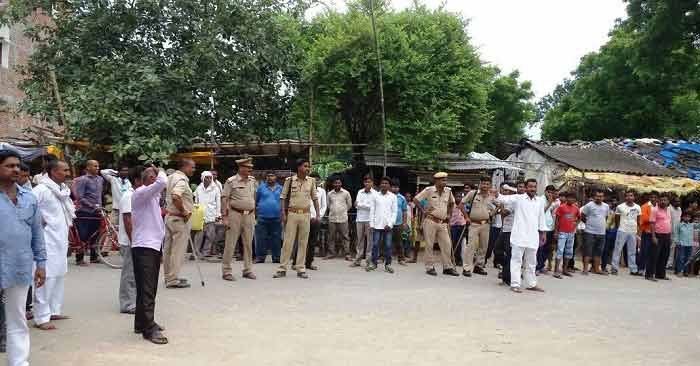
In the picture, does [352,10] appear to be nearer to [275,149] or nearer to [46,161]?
[275,149]

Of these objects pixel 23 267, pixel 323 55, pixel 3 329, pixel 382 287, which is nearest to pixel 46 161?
pixel 3 329

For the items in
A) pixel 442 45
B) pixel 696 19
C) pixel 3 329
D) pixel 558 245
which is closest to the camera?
pixel 3 329

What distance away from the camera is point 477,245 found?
11.0 m

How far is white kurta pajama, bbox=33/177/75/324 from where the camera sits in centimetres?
584

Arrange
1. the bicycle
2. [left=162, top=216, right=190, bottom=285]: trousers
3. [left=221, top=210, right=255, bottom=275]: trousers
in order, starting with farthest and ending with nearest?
1. the bicycle
2. [left=221, top=210, right=255, bottom=275]: trousers
3. [left=162, top=216, right=190, bottom=285]: trousers

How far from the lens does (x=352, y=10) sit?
1634cm

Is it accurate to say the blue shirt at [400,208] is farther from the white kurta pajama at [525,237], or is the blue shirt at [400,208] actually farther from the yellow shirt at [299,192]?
the white kurta pajama at [525,237]

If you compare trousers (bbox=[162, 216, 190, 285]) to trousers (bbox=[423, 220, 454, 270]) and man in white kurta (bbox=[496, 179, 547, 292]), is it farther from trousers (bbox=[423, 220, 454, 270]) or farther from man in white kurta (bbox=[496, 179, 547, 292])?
man in white kurta (bbox=[496, 179, 547, 292])

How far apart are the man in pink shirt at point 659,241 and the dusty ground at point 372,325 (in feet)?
8.93

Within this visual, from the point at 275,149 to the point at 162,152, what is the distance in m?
3.06

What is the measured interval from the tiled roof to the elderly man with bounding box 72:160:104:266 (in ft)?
38.7

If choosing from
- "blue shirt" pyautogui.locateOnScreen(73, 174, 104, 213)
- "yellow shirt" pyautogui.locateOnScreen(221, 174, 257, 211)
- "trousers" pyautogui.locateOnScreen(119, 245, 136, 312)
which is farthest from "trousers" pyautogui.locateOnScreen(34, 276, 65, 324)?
"blue shirt" pyautogui.locateOnScreen(73, 174, 104, 213)

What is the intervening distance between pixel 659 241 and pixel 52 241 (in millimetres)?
11309

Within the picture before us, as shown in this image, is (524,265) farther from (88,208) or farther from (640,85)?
(640,85)
